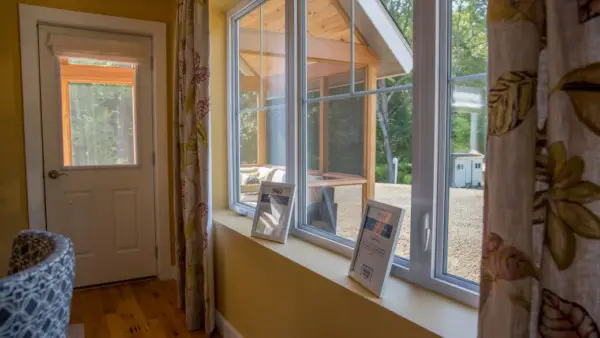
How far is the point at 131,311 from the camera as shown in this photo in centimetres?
270

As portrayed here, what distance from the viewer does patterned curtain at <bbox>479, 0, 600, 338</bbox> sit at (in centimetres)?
59

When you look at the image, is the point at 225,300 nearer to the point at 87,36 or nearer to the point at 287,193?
the point at 287,193

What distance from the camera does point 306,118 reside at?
75.4 inches

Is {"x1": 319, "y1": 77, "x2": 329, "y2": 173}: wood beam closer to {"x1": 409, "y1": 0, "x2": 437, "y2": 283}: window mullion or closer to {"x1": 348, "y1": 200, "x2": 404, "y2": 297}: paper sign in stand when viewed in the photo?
{"x1": 348, "y1": 200, "x2": 404, "y2": 297}: paper sign in stand

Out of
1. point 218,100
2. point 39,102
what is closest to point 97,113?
point 39,102

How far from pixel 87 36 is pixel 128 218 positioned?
4.79 feet

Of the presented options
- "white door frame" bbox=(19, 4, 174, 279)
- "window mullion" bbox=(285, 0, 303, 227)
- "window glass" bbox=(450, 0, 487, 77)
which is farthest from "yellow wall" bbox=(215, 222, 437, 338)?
"white door frame" bbox=(19, 4, 174, 279)

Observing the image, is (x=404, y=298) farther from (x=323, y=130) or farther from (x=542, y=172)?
(x=323, y=130)

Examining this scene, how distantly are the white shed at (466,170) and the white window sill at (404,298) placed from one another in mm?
356

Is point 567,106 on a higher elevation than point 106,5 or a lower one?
lower

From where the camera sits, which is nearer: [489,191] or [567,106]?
[567,106]

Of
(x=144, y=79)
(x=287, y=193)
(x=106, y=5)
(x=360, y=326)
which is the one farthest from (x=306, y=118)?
(x=106, y=5)

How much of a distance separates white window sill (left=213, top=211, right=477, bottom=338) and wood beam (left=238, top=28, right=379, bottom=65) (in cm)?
81

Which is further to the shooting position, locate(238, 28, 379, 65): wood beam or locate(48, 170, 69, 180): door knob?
locate(48, 170, 69, 180): door knob
